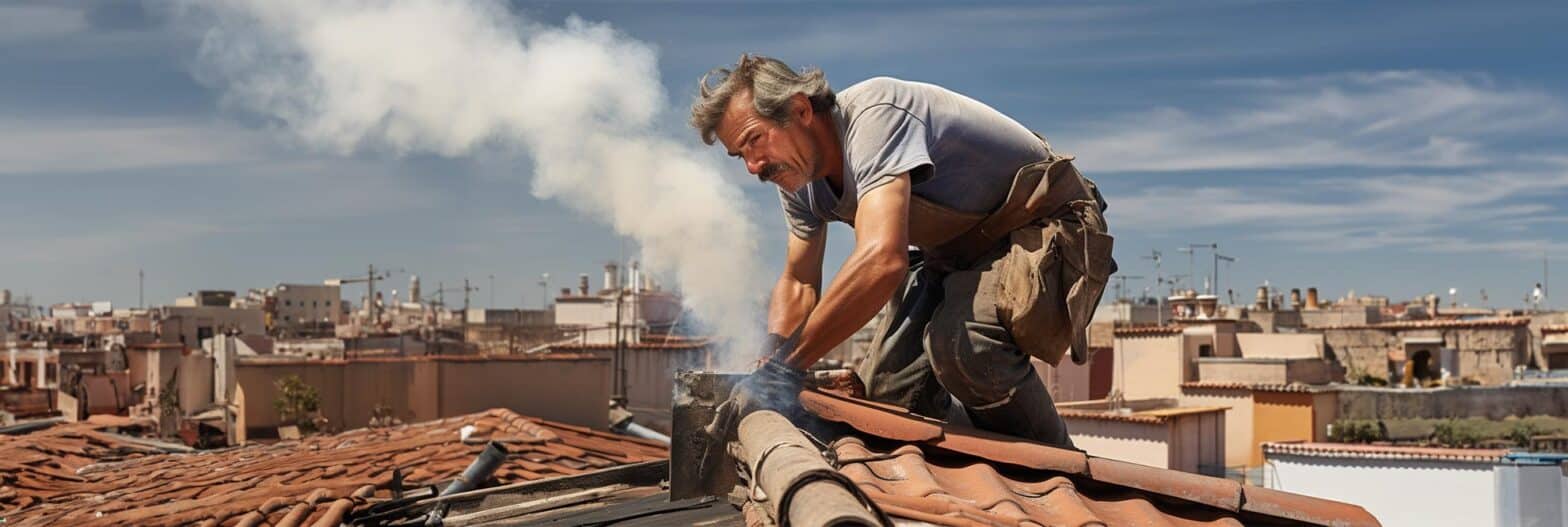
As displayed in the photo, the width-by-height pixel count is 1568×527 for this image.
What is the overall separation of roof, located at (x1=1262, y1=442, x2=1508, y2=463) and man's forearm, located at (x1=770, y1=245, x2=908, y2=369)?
11807mm

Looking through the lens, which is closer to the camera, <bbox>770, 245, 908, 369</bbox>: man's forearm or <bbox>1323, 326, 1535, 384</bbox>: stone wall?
<bbox>770, 245, 908, 369</bbox>: man's forearm

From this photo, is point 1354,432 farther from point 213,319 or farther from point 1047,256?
point 213,319

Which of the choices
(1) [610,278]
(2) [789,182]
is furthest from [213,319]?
(2) [789,182]

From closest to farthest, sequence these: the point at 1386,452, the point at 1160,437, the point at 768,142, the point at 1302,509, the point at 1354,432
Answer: the point at 1302,509 < the point at 768,142 < the point at 1386,452 < the point at 1160,437 < the point at 1354,432

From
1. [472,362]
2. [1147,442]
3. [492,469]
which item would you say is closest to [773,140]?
[492,469]

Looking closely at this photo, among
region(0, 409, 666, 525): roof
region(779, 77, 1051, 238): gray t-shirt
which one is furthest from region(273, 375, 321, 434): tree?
region(779, 77, 1051, 238): gray t-shirt

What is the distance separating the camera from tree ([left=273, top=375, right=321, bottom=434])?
20609mm

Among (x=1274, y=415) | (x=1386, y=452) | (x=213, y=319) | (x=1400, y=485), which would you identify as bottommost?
(x=1274, y=415)

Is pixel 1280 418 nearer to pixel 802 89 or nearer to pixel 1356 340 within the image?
pixel 1356 340

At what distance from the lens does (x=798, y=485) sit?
2.19 m

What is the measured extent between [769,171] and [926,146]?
0.37 m

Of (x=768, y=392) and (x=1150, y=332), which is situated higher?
(x=768, y=392)

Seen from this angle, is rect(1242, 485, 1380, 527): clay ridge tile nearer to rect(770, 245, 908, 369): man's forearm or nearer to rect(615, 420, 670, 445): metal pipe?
rect(770, 245, 908, 369): man's forearm

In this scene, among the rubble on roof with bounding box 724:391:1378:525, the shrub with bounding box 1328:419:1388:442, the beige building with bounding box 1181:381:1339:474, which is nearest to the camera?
the rubble on roof with bounding box 724:391:1378:525
